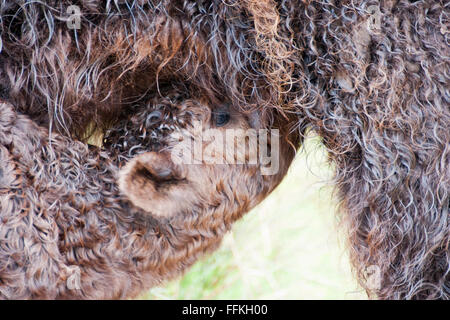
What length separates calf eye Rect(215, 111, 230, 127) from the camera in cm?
150

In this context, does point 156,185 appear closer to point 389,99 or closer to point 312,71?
point 312,71

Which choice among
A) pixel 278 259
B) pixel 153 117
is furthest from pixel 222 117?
pixel 278 259

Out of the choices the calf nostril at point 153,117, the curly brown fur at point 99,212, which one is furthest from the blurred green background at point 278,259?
the calf nostril at point 153,117

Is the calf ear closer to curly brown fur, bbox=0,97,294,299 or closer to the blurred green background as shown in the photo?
curly brown fur, bbox=0,97,294,299

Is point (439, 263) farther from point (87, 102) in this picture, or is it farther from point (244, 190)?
point (87, 102)

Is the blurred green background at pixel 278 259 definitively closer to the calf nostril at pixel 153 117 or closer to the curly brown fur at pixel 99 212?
the curly brown fur at pixel 99 212

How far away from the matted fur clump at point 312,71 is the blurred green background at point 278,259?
3.49 feet

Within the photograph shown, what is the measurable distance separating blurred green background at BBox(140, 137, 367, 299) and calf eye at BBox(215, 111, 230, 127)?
98 centimetres

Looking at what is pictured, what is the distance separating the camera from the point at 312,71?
136cm

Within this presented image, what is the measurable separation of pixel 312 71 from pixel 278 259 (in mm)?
1513

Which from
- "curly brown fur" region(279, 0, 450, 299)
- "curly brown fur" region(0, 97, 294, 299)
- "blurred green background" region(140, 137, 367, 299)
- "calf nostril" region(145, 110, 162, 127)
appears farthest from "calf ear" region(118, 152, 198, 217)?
"blurred green background" region(140, 137, 367, 299)
